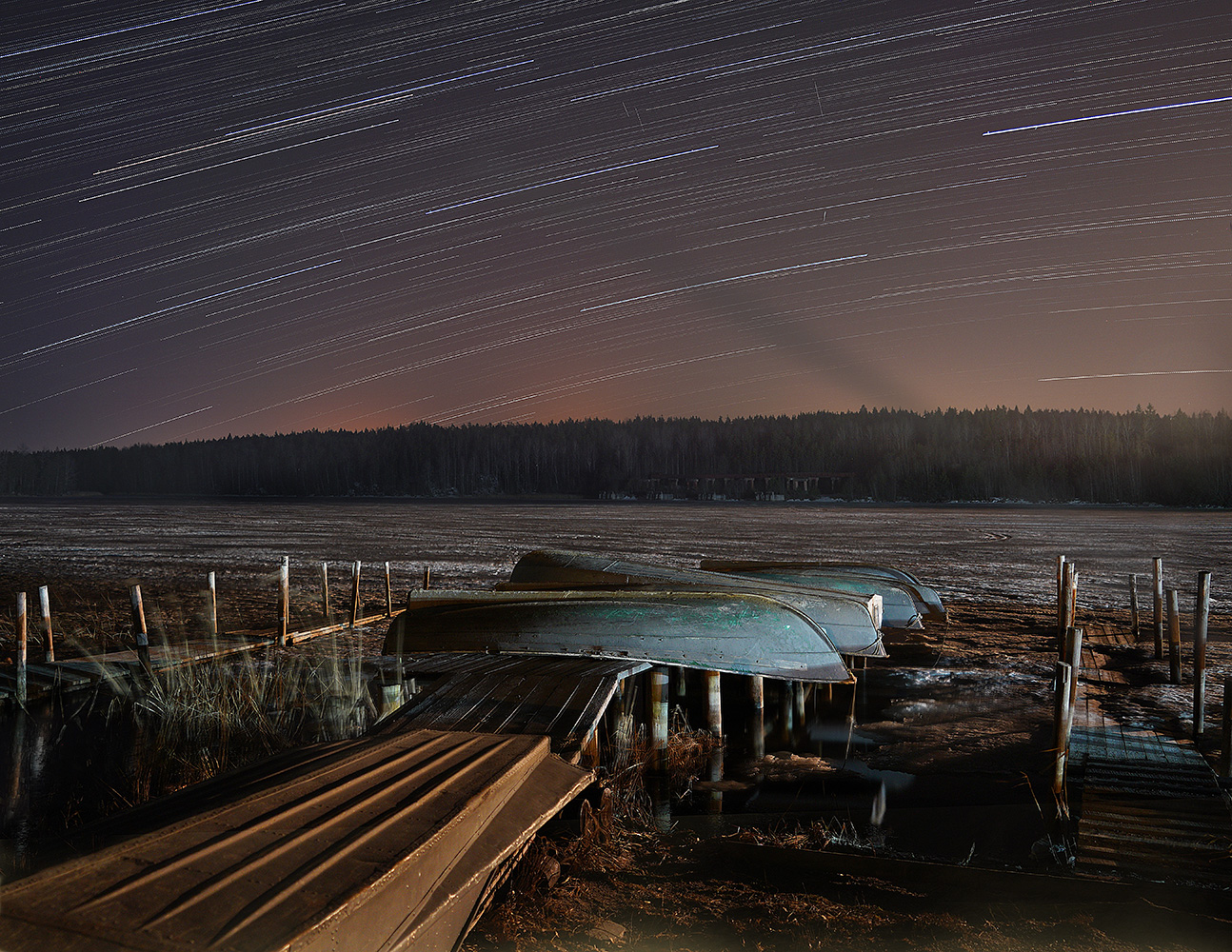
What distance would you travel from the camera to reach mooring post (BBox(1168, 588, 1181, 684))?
9555 mm

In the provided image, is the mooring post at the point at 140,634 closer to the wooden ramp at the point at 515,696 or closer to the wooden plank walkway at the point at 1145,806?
the wooden ramp at the point at 515,696

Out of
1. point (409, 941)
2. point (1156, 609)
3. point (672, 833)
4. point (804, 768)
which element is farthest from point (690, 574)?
point (409, 941)

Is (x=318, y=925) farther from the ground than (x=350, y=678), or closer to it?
farther from the ground

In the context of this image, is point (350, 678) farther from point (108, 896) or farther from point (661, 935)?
point (108, 896)

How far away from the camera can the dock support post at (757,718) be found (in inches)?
330

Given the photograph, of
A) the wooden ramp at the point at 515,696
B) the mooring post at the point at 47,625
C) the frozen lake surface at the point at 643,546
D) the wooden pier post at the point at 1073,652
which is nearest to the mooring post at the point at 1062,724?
the wooden pier post at the point at 1073,652

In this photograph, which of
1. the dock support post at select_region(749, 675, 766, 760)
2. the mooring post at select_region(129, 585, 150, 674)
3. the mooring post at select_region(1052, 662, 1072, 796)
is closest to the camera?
the mooring post at select_region(1052, 662, 1072, 796)

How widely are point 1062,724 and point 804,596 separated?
4039mm

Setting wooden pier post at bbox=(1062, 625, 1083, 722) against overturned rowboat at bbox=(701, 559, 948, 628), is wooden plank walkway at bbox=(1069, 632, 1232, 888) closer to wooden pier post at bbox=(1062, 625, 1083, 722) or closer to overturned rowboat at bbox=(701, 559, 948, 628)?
wooden pier post at bbox=(1062, 625, 1083, 722)

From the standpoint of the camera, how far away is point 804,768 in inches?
293

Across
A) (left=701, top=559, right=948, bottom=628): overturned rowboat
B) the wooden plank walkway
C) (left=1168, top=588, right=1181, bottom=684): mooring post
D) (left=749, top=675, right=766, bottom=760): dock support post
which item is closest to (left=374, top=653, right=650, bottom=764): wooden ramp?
(left=749, top=675, right=766, bottom=760): dock support post

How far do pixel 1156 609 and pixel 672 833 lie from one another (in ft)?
30.1

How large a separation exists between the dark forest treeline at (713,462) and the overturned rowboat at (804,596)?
282 feet

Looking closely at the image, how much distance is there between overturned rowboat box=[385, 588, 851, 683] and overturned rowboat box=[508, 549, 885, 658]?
0.53m
